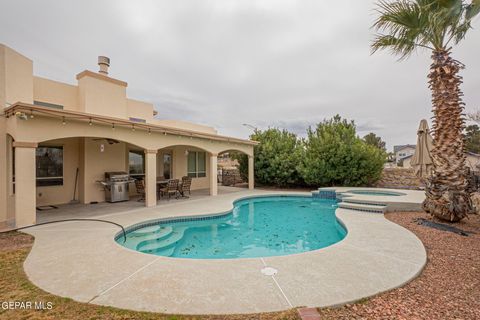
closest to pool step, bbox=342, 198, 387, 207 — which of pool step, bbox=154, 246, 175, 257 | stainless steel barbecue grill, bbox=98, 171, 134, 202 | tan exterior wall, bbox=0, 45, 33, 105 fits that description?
pool step, bbox=154, 246, 175, 257

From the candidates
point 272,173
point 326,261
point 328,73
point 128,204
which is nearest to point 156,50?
point 128,204

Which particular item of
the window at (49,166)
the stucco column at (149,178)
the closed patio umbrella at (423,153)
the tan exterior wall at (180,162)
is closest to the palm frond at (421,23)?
the closed patio umbrella at (423,153)

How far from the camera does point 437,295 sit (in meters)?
3.24

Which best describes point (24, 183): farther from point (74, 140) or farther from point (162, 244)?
point (74, 140)

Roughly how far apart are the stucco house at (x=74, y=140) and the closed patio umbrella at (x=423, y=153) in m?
9.72

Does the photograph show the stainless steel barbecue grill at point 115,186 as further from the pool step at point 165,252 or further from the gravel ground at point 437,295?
the gravel ground at point 437,295

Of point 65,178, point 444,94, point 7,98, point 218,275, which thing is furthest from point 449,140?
point 65,178

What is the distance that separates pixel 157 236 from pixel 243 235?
2877 millimetres

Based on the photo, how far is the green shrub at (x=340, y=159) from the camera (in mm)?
15320

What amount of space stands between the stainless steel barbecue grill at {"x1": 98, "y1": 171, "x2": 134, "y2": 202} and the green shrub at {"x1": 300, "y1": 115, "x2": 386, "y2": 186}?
1166 cm

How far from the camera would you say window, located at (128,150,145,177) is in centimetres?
1331

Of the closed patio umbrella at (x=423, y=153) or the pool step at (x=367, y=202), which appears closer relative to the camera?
the closed patio umbrella at (x=423, y=153)

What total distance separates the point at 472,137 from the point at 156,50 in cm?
3893

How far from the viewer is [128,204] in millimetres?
10758
